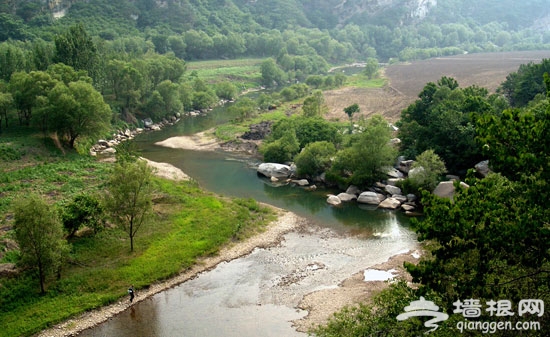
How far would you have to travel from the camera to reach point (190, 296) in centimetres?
3531

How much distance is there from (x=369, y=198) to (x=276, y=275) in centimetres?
1864

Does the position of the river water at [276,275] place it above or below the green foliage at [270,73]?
below

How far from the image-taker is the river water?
31578 millimetres

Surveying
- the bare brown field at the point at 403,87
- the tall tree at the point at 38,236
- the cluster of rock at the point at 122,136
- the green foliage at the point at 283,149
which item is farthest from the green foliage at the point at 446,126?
the cluster of rock at the point at 122,136

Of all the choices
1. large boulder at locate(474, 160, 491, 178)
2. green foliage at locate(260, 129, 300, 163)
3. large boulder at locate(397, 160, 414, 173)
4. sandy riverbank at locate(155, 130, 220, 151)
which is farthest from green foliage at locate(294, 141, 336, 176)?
sandy riverbank at locate(155, 130, 220, 151)

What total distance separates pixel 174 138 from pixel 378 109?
41.9 meters

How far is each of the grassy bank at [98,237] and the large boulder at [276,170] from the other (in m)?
10.6

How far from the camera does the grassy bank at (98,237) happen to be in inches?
1275

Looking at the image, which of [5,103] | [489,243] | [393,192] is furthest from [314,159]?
[489,243]

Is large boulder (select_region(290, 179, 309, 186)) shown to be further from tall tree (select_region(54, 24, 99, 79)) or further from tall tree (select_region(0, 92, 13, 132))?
tall tree (select_region(54, 24, 99, 79))

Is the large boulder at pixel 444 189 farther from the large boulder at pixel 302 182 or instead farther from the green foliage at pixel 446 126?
the large boulder at pixel 302 182

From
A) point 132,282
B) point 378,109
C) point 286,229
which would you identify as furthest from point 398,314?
point 378,109

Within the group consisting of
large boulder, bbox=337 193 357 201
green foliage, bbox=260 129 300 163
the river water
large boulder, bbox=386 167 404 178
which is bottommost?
the river water

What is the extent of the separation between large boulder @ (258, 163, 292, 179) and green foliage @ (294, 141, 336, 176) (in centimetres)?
230
